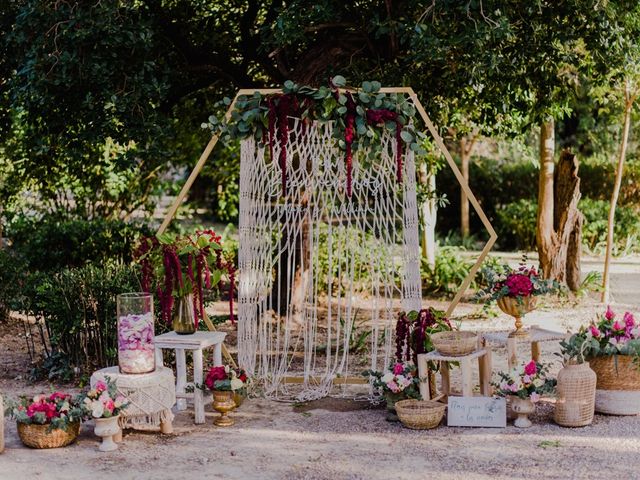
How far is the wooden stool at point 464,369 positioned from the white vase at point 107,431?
1963 mm

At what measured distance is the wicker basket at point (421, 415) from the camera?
585cm

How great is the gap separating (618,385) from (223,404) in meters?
2.56

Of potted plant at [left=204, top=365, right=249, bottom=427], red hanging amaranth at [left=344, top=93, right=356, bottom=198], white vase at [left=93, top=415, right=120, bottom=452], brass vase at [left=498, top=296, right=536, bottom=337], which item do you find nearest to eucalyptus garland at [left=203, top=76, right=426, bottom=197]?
red hanging amaranth at [left=344, top=93, right=356, bottom=198]

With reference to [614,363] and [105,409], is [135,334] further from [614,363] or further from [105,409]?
[614,363]

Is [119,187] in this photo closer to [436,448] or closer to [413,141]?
[413,141]

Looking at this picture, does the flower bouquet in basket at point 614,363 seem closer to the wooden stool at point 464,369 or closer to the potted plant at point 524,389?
the potted plant at point 524,389

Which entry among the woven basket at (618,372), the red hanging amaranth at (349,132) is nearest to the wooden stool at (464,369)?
the woven basket at (618,372)

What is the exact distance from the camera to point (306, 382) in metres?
6.78

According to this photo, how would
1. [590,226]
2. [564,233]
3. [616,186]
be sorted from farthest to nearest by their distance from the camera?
1. [590,226]
2. [564,233]
3. [616,186]

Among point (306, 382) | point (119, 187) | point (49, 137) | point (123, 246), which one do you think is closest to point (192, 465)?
point (306, 382)

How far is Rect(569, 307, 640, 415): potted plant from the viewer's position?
19.9 feet

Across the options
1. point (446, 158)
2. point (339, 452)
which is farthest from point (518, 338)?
point (339, 452)

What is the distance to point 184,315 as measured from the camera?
6254mm

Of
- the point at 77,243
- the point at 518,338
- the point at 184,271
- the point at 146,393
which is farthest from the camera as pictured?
the point at 77,243
